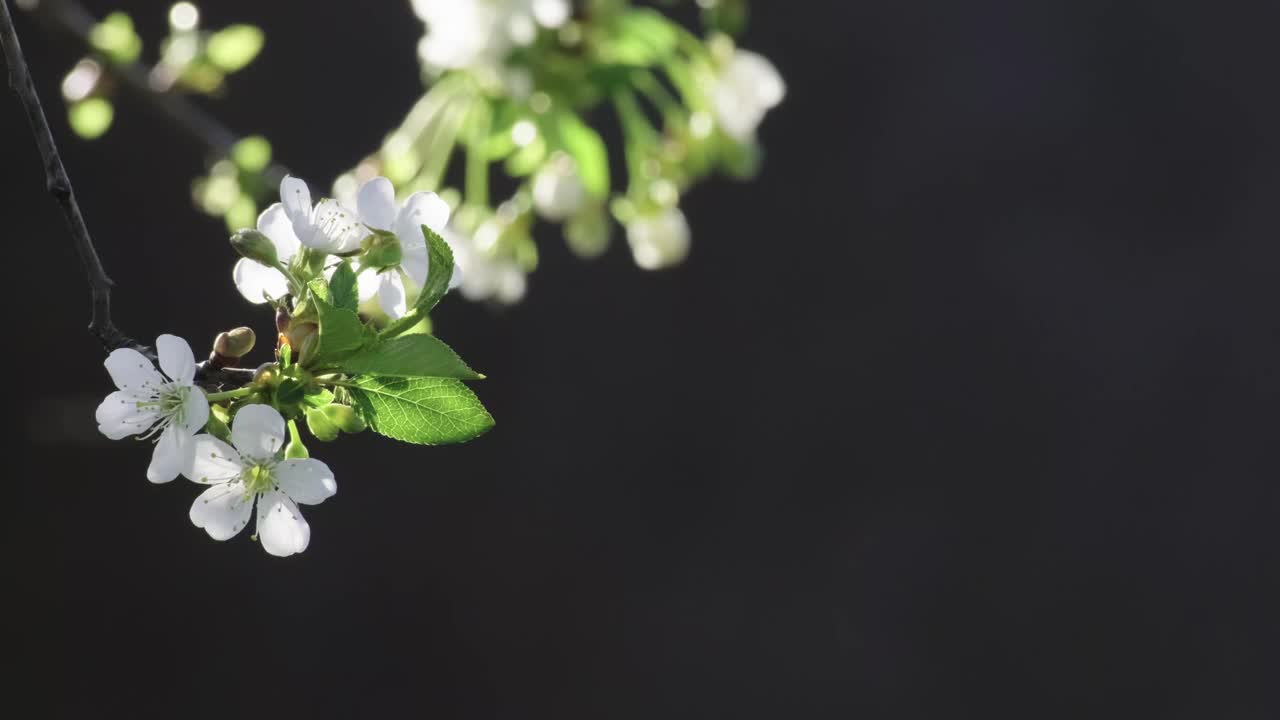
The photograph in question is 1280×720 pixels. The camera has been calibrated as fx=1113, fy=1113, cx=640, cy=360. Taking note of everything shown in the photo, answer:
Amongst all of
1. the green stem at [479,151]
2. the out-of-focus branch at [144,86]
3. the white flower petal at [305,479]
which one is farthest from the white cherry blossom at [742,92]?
the white flower petal at [305,479]

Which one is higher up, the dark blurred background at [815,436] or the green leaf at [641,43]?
the green leaf at [641,43]

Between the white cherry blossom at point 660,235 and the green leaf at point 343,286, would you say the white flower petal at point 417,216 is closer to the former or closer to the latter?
the green leaf at point 343,286

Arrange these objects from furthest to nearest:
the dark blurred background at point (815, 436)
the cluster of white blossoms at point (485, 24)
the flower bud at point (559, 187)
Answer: the dark blurred background at point (815, 436) → the flower bud at point (559, 187) → the cluster of white blossoms at point (485, 24)

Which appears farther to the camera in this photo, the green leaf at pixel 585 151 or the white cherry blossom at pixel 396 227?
the green leaf at pixel 585 151

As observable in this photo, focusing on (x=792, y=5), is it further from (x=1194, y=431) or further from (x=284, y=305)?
(x=284, y=305)

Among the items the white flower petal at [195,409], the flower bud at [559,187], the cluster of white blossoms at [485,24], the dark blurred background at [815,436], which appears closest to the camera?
the white flower petal at [195,409]

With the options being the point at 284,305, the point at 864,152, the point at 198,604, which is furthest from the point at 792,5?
the point at 284,305

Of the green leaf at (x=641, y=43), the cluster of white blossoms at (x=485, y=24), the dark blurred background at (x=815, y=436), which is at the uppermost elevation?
the green leaf at (x=641, y=43)
